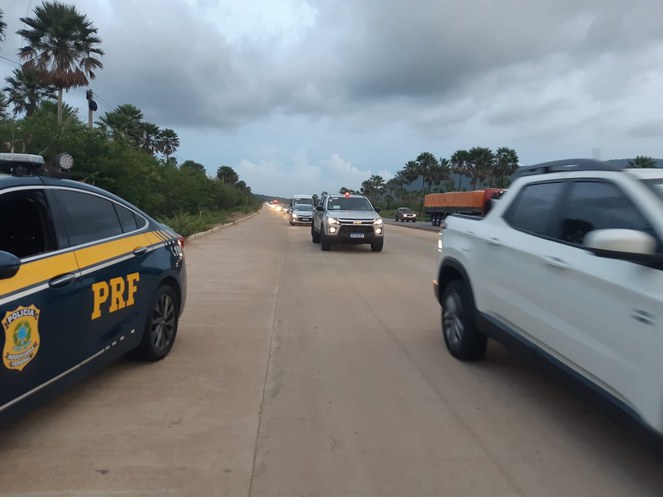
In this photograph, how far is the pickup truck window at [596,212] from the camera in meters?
3.22

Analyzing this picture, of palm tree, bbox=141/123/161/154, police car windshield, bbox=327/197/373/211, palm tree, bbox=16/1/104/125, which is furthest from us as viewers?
palm tree, bbox=141/123/161/154

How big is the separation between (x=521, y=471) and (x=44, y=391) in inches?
119

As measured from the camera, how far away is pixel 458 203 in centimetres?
3825

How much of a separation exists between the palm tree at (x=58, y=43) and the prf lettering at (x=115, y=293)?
2646 centimetres

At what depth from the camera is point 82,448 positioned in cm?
348

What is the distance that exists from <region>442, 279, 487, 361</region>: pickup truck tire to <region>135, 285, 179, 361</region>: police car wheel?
2.85 m

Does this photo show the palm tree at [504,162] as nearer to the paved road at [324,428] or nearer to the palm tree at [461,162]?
the palm tree at [461,162]

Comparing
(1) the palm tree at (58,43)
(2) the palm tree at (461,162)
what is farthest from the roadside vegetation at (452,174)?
(1) the palm tree at (58,43)

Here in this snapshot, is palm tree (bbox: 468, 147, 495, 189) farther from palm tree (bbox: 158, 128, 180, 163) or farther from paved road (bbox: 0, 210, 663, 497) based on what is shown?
paved road (bbox: 0, 210, 663, 497)

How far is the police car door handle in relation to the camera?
3.45 m

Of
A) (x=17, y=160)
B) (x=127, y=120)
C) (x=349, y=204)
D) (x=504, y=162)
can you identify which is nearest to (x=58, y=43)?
(x=127, y=120)

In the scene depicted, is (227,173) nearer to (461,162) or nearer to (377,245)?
(461,162)

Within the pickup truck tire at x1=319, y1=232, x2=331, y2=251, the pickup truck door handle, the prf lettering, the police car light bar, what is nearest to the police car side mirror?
the prf lettering

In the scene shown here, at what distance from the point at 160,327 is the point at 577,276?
12.3 ft
